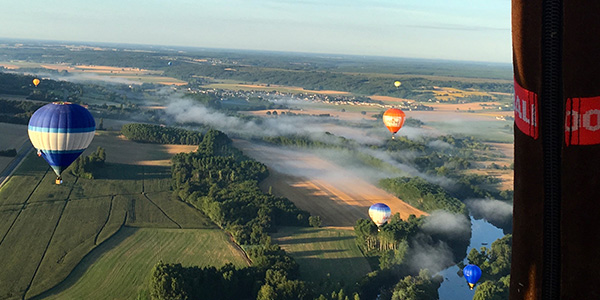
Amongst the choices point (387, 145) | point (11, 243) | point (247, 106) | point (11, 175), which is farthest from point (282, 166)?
point (247, 106)

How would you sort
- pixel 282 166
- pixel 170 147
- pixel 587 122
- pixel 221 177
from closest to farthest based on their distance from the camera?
pixel 587 122, pixel 221 177, pixel 282 166, pixel 170 147

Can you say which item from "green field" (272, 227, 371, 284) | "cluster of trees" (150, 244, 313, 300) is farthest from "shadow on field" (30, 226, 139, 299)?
"green field" (272, 227, 371, 284)

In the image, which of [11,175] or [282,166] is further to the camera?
[282,166]

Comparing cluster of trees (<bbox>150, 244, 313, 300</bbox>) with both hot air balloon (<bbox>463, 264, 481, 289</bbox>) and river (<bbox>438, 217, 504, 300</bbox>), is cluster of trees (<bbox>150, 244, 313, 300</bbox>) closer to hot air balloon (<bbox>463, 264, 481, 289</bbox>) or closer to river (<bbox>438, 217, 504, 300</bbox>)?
river (<bbox>438, 217, 504, 300</bbox>)

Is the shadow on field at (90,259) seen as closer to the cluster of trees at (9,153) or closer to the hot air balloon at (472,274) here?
the cluster of trees at (9,153)

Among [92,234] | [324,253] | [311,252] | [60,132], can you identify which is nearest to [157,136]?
[92,234]

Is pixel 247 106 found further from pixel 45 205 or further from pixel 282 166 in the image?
pixel 45 205

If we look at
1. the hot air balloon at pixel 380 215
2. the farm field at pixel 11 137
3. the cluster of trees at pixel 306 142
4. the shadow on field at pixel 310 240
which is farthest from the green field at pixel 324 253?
the cluster of trees at pixel 306 142
